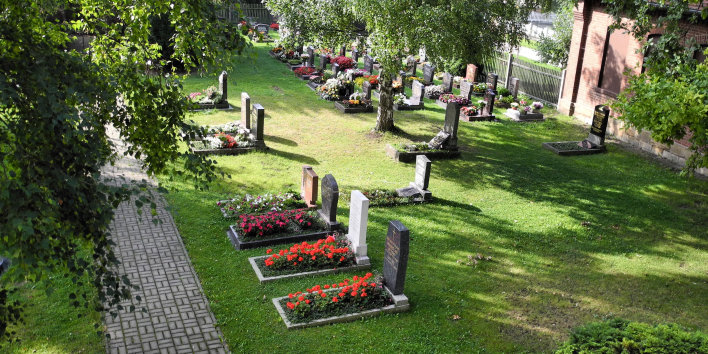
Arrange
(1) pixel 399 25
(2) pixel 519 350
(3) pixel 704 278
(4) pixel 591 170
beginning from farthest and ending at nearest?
(4) pixel 591 170, (1) pixel 399 25, (3) pixel 704 278, (2) pixel 519 350

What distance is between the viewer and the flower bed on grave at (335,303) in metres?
9.72

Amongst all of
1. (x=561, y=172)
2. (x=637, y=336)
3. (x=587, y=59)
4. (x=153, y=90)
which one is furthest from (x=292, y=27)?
(x=637, y=336)

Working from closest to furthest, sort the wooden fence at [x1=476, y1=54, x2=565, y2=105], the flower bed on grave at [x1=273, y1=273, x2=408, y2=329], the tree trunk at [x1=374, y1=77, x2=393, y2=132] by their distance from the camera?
the flower bed on grave at [x1=273, y1=273, x2=408, y2=329] → the tree trunk at [x1=374, y1=77, x2=393, y2=132] → the wooden fence at [x1=476, y1=54, x2=565, y2=105]

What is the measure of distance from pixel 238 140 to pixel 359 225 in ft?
25.8

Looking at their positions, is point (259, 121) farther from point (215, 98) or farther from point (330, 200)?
point (330, 200)

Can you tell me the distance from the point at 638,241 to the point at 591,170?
16.6ft

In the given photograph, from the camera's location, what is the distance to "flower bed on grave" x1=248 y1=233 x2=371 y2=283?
11188 mm

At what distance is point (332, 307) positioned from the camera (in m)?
9.95

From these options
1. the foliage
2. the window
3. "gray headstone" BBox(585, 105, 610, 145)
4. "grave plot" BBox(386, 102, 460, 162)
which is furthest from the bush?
the foliage

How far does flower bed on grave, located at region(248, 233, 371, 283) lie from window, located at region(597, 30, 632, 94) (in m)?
14.6

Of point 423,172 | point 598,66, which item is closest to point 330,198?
point 423,172

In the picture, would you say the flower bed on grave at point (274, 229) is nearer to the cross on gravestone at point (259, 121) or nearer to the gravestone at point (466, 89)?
the cross on gravestone at point (259, 121)

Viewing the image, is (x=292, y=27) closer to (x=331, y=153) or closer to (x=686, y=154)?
(x=331, y=153)

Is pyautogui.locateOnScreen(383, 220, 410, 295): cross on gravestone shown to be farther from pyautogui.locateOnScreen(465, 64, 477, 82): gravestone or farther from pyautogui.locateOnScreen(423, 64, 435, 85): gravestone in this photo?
pyautogui.locateOnScreen(465, 64, 477, 82): gravestone
